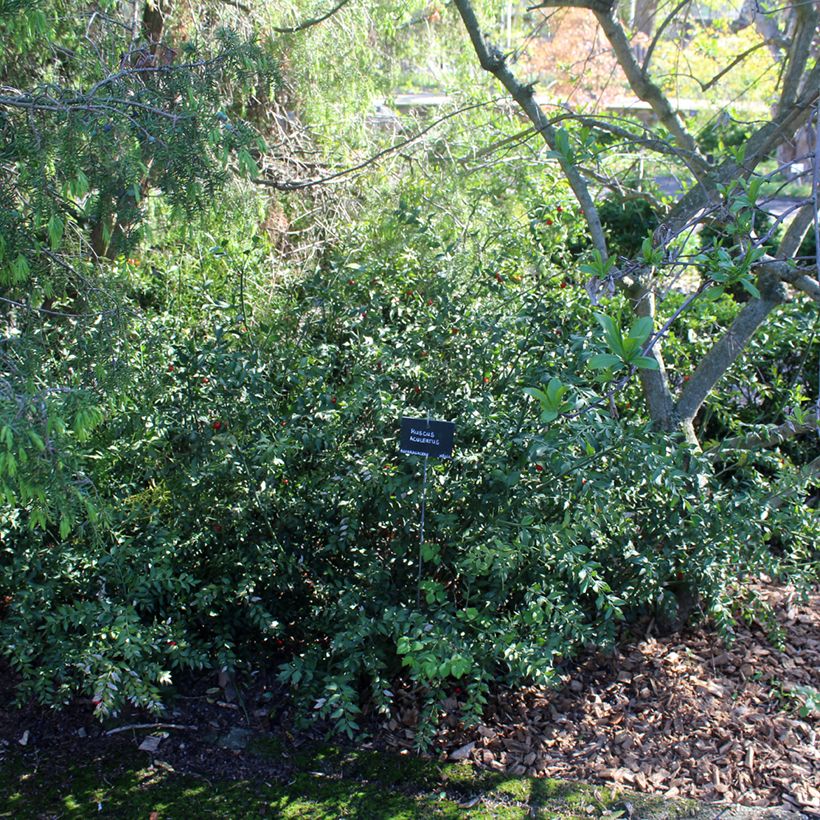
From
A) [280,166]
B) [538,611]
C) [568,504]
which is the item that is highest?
[280,166]

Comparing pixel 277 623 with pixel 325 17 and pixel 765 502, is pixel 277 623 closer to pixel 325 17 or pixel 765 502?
pixel 765 502

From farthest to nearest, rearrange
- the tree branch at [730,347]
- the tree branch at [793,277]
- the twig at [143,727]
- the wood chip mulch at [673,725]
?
the tree branch at [730,347] < the tree branch at [793,277] < the twig at [143,727] < the wood chip mulch at [673,725]

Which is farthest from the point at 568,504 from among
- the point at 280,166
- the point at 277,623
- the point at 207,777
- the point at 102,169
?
the point at 280,166

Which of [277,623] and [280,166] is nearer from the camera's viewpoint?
[277,623]

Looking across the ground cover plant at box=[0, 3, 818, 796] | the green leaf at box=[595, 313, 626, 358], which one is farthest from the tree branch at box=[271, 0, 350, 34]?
the green leaf at box=[595, 313, 626, 358]

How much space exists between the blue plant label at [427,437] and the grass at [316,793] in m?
1.22

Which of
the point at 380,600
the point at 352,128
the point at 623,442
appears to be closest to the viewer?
the point at 623,442

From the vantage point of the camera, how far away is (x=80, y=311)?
390 cm

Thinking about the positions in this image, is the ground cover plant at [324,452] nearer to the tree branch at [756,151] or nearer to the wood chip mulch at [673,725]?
the tree branch at [756,151]

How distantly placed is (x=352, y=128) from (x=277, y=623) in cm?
353

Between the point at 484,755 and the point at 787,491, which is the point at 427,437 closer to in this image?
the point at 484,755

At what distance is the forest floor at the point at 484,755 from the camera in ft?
10.5

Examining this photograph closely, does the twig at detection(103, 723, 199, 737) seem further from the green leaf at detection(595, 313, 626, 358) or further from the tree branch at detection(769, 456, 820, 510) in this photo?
the tree branch at detection(769, 456, 820, 510)

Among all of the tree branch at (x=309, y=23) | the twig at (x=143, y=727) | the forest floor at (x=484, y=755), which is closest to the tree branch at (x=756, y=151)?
the forest floor at (x=484, y=755)
